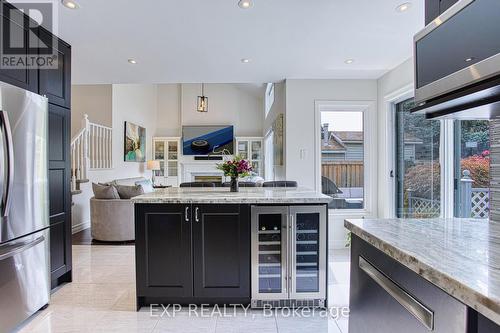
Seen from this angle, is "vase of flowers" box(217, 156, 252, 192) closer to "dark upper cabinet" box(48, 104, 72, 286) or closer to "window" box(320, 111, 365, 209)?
"dark upper cabinet" box(48, 104, 72, 286)

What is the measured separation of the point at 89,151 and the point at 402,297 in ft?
21.3

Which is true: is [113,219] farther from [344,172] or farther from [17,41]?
[344,172]

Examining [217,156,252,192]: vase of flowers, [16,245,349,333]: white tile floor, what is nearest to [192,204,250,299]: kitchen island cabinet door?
[16,245,349,333]: white tile floor

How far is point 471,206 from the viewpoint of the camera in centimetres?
261

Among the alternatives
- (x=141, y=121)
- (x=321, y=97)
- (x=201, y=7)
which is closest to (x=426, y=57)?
(x=201, y=7)

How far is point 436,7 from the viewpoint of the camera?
4.19ft

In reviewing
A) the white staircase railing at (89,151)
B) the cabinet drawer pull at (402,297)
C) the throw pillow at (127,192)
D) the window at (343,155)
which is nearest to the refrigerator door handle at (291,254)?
the cabinet drawer pull at (402,297)

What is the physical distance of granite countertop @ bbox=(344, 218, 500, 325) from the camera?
2.18 feet

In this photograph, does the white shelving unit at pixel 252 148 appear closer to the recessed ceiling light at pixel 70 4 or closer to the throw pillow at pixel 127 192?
the throw pillow at pixel 127 192

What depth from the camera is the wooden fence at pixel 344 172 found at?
4453 millimetres

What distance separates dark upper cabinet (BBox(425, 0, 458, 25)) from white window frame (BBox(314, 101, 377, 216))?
2.96 m

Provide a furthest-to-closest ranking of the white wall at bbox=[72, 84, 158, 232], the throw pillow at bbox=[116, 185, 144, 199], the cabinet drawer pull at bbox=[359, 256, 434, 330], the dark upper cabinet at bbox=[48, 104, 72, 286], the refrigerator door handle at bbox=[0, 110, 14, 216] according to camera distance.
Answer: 1. the white wall at bbox=[72, 84, 158, 232]
2. the throw pillow at bbox=[116, 185, 144, 199]
3. the dark upper cabinet at bbox=[48, 104, 72, 286]
4. the refrigerator door handle at bbox=[0, 110, 14, 216]
5. the cabinet drawer pull at bbox=[359, 256, 434, 330]

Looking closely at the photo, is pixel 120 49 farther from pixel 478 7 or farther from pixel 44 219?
pixel 478 7

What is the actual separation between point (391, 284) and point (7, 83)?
9.08 ft
